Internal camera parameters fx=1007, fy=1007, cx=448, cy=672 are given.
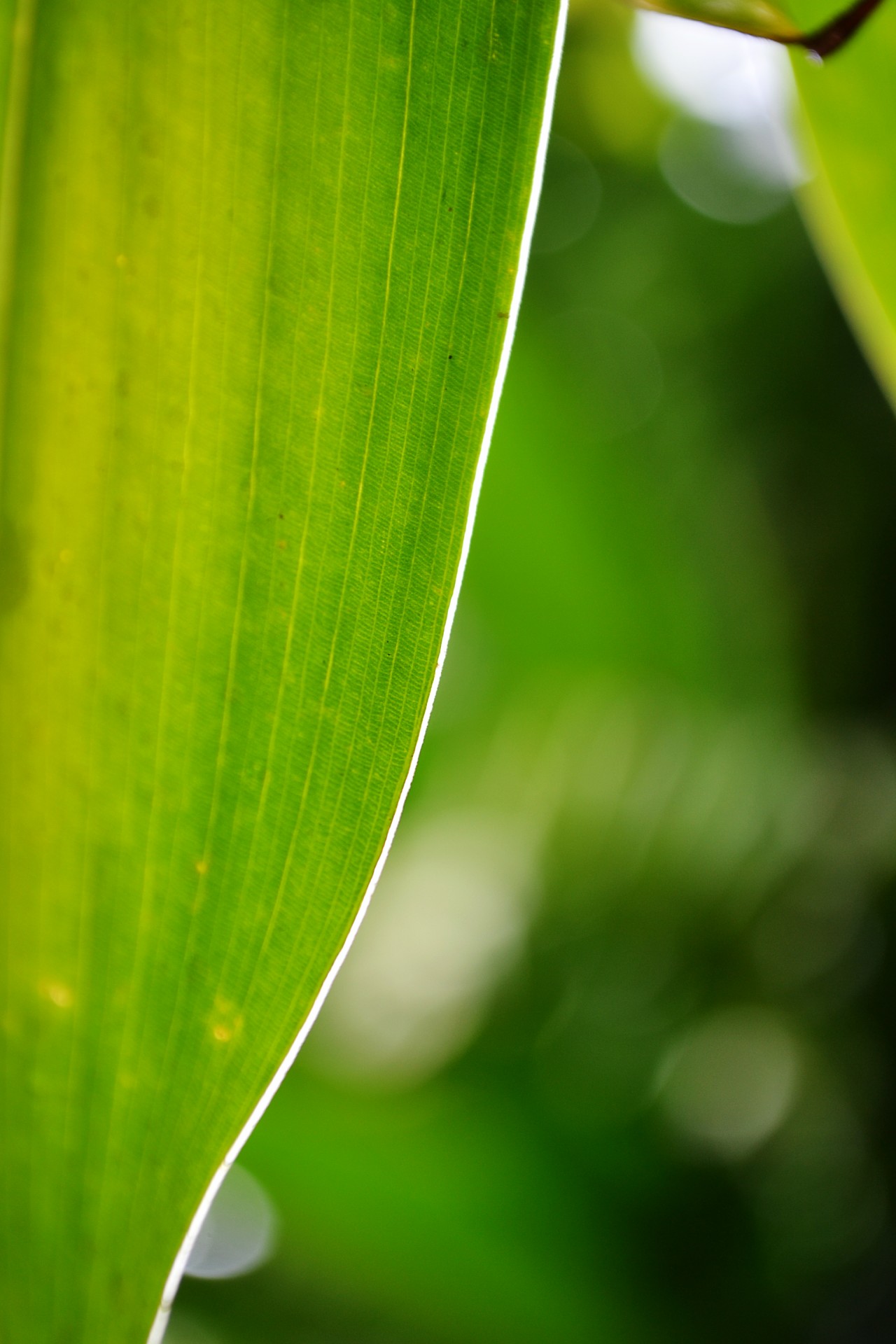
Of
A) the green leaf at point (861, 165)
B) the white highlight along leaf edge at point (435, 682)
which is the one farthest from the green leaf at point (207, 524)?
the green leaf at point (861, 165)

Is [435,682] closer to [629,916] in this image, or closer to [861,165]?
[861,165]

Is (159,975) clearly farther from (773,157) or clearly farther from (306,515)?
(773,157)

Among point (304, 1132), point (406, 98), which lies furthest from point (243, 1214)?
point (406, 98)

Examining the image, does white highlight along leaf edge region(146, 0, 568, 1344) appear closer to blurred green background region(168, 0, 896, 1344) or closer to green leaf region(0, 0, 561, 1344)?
green leaf region(0, 0, 561, 1344)

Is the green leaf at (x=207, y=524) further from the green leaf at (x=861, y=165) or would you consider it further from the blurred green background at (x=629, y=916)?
Answer: the blurred green background at (x=629, y=916)

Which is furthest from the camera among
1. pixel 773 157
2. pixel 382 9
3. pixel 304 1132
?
pixel 773 157

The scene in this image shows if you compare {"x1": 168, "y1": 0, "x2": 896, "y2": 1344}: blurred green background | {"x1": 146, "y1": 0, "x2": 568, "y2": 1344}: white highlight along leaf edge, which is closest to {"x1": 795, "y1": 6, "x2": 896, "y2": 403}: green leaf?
{"x1": 146, "y1": 0, "x2": 568, "y2": 1344}: white highlight along leaf edge

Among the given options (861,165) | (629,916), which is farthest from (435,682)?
(629,916)
